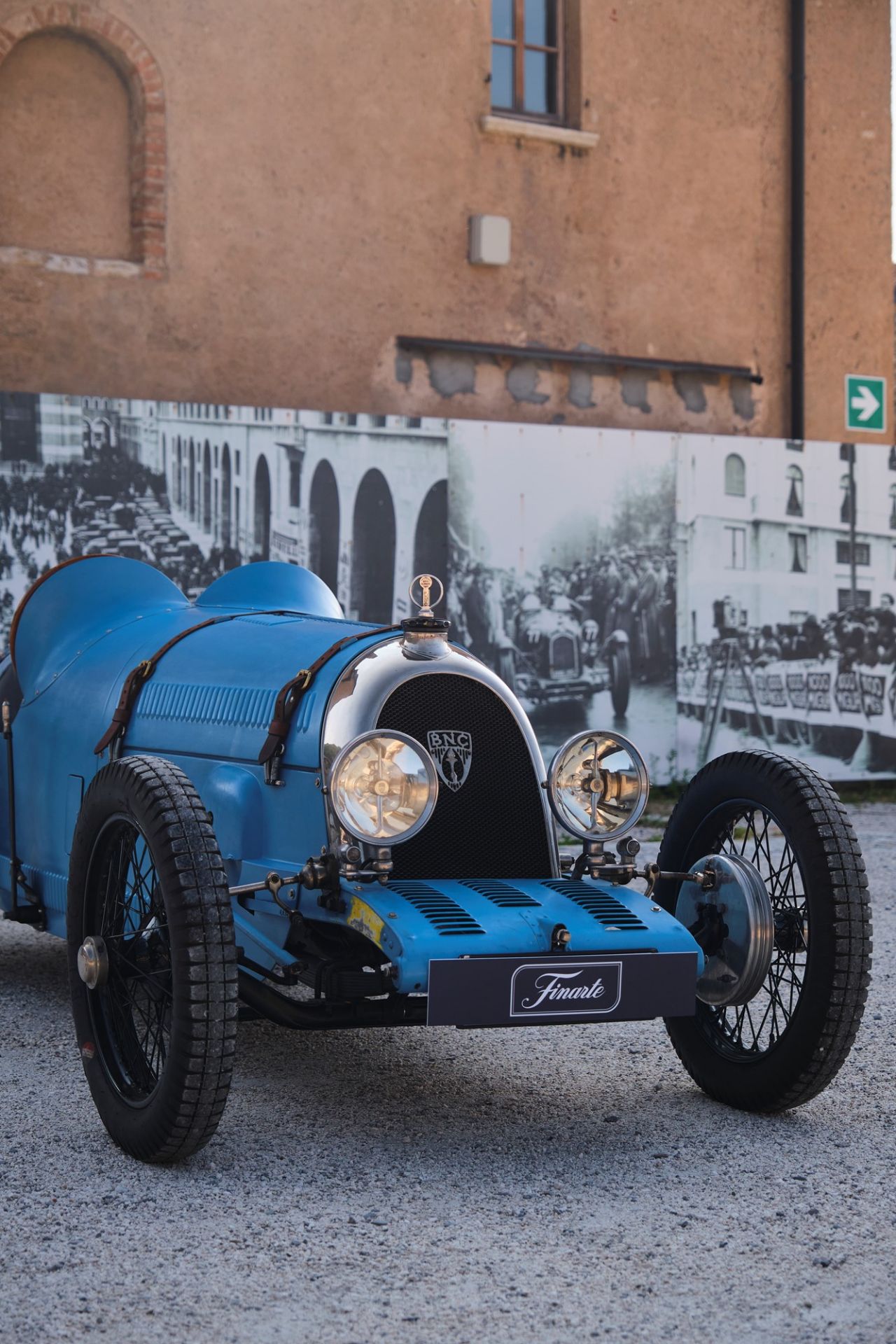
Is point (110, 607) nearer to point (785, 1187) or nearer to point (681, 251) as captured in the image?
point (785, 1187)

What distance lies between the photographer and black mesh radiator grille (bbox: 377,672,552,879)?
452cm

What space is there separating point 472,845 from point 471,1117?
72 centimetres

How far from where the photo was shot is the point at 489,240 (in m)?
14.0

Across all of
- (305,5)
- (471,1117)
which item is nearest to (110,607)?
(471,1117)

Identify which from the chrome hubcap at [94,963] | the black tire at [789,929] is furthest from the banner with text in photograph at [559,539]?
the black tire at [789,929]

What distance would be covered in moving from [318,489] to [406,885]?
6.95m

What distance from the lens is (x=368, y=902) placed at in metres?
4.16

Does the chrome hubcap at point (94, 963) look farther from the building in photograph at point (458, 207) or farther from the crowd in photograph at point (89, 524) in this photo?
the building in photograph at point (458, 207)

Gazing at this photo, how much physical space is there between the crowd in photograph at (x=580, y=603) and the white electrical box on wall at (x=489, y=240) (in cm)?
350

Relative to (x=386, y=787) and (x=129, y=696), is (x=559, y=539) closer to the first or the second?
(x=129, y=696)

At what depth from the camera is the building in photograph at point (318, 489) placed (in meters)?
10.7

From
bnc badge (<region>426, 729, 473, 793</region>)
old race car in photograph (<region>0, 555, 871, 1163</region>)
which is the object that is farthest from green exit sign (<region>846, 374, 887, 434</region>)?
bnc badge (<region>426, 729, 473, 793</region>)

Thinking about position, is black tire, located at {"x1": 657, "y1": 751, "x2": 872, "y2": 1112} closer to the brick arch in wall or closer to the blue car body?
the blue car body

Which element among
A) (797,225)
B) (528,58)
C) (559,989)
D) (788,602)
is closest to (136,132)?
(528,58)
